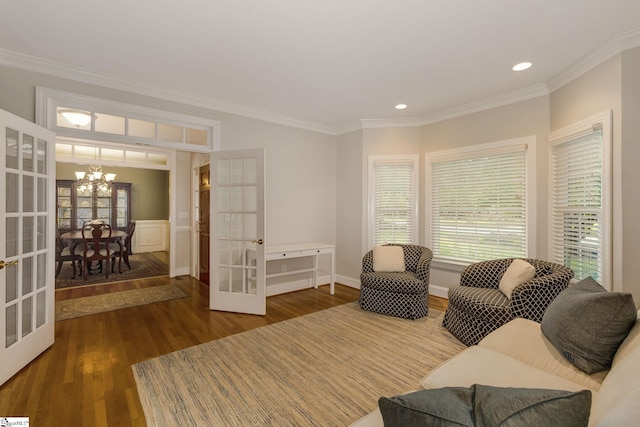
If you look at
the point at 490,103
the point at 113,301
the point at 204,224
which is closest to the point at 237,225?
the point at 204,224

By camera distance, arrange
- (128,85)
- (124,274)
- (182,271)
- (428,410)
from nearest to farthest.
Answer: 1. (428,410)
2. (128,85)
3. (182,271)
4. (124,274)

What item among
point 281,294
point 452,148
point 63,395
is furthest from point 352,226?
point 63,395

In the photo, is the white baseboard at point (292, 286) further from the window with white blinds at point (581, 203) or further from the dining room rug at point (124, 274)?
the window with white blinds at point (581, 203)

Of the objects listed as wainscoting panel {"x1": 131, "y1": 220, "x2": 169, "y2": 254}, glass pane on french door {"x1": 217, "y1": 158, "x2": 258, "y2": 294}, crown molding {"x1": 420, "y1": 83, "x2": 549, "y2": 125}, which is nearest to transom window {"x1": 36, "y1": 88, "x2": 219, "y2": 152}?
glass pane on french door {"x1": 217, "y1": 158, "x2": 258, "y2": 294}

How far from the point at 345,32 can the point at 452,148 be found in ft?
8.26

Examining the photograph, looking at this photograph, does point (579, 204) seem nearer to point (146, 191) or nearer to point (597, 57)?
point (597, 57)

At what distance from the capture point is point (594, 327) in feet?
5.09

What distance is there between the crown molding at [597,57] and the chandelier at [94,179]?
9.41m

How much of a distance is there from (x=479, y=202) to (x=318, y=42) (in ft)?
9.52

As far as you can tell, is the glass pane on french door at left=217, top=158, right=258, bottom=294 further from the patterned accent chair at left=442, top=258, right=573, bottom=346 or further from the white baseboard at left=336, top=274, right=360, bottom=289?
the patterned accent chair at left=442, top=258, right=573, bottom=346

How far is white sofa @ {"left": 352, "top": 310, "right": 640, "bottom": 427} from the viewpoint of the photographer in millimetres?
1022

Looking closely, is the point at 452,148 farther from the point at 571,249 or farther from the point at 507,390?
the point at 507,390

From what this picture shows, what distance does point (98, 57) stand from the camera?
8.80 feet

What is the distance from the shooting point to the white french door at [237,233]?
360cm
